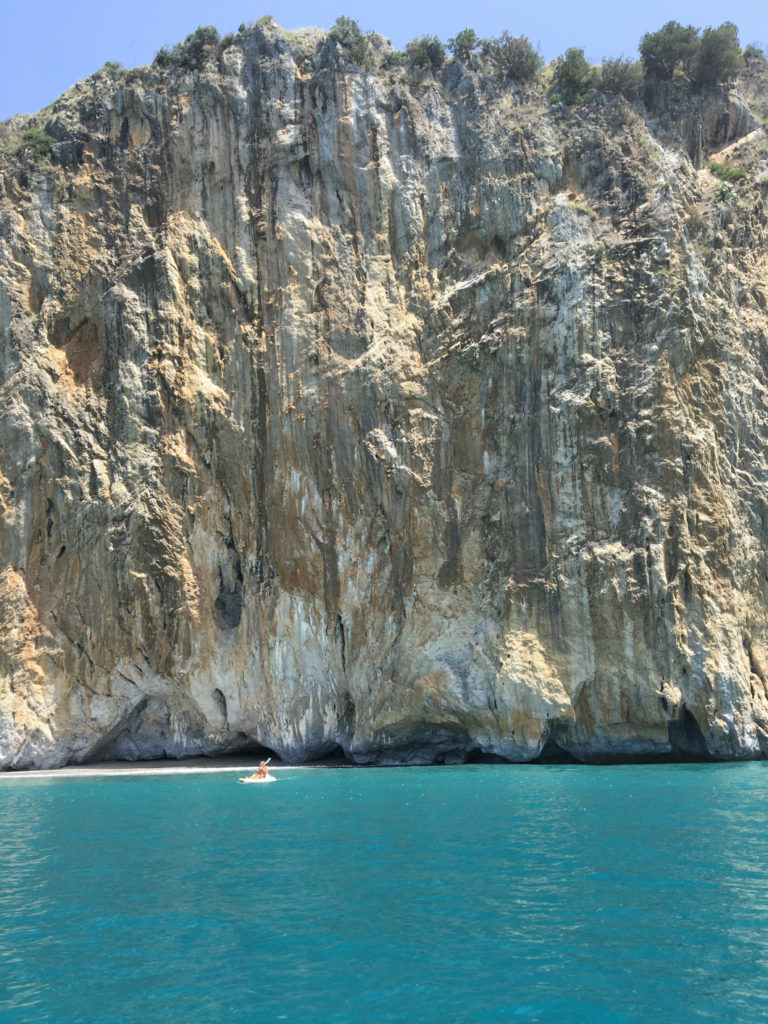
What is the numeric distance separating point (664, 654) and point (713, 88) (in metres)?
25.6

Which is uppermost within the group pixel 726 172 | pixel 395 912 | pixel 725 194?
pixel 726 172

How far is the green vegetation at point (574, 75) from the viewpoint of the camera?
3712cm

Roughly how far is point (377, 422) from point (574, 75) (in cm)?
1809

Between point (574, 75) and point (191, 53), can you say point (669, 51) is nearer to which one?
point (574, 75)

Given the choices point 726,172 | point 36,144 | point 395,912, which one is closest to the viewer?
point 395,912

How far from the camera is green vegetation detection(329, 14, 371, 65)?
36.5 meters

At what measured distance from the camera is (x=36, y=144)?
36.7 m

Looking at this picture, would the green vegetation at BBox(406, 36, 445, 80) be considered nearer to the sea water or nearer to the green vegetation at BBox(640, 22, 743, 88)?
the green vegetation at BBox(640, 22, 743, 88)

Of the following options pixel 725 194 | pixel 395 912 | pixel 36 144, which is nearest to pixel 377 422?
pixel 725 194

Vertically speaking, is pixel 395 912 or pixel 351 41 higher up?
pixel 351 41

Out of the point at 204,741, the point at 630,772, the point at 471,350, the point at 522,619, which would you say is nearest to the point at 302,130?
the point at 471,350

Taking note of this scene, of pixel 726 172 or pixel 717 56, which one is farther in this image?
pixel 717 56

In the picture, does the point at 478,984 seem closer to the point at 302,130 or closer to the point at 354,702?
the point at 354,702

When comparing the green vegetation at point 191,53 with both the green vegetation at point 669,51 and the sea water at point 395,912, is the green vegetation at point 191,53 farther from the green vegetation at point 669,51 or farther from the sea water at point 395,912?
the sea water at point 395,912
